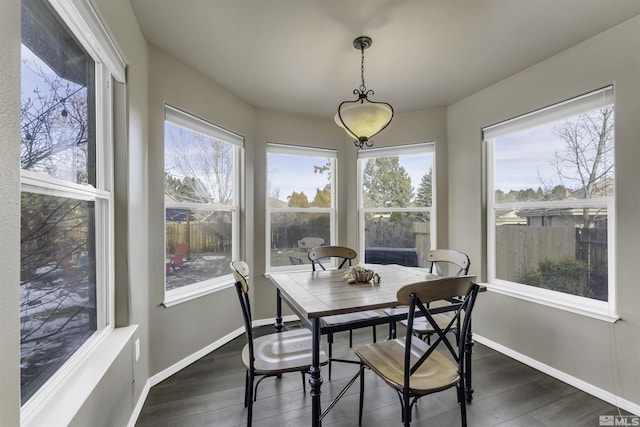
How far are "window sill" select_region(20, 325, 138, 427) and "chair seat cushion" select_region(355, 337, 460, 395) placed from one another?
1345 millimetres

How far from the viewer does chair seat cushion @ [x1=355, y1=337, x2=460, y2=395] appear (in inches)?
56.6

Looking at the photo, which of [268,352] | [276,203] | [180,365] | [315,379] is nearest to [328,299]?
[315,379]

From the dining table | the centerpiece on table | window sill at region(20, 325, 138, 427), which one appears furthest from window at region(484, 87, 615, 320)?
window sill at region(20, 325, 138, 427)

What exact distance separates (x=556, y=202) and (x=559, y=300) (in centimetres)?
83

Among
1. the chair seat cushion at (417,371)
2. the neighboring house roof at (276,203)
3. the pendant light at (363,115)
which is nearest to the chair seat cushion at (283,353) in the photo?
the chair seat cushion at (417,371)

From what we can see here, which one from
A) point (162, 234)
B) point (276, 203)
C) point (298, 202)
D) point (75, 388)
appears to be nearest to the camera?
Result: point (75, 388)

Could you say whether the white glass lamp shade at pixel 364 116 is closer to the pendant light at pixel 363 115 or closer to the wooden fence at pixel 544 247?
the pendant light at pixel 363 115

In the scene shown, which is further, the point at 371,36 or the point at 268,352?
the point at 371,36

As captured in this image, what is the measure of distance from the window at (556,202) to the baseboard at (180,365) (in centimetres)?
279

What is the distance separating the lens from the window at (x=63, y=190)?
103 cm

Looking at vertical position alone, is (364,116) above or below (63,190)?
above

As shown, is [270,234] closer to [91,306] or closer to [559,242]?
[91,306]

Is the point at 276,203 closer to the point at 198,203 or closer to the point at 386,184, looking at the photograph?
the point at 198,203

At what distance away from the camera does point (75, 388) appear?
1.18 m
